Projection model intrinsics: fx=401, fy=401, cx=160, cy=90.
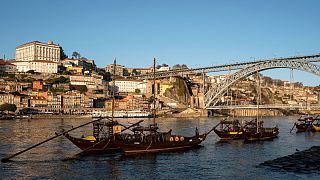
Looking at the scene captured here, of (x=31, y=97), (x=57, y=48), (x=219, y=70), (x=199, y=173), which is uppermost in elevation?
(x=57, y=48)

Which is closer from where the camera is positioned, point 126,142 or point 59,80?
point 126,142

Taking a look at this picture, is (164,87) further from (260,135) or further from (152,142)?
(152,142)

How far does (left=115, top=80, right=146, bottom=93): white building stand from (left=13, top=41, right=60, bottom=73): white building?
16341 mm

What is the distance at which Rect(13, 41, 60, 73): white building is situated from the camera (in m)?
97.1

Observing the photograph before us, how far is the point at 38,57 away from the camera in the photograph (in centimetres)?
10425

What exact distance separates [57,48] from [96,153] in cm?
9129

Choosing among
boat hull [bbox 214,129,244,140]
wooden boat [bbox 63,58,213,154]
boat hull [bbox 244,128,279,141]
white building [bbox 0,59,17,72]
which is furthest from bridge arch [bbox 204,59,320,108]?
white building [bbox 0,59,17,72]

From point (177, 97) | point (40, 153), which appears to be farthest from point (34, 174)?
point (177, 97)

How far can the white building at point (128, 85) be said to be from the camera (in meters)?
104

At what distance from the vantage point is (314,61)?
170ft

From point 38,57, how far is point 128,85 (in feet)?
80.2

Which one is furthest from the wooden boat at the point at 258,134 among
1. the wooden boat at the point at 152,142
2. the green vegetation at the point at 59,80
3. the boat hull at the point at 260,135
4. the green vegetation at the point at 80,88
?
the green vegetation at the point at 59,80

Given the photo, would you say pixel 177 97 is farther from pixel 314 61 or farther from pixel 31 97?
pixel 314 61

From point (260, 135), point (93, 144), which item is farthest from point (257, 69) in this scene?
point (93, 144)
